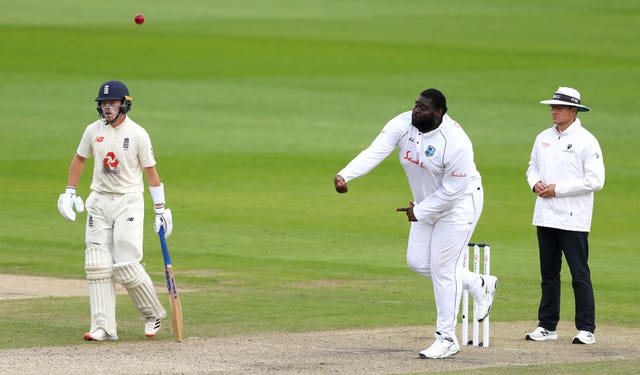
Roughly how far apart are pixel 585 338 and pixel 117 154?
414cm

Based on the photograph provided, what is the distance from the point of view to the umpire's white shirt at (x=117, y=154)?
38.2ft

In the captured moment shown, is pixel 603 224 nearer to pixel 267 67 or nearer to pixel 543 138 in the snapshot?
pixel 543 138

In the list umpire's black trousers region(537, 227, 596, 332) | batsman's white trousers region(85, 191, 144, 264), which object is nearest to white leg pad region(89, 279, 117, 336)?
batsman's white trousers region(85, 191, 144, 264)

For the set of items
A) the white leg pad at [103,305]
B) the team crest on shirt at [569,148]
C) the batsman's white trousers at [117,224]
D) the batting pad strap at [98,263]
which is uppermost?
the team crest on shirt at [569,148]

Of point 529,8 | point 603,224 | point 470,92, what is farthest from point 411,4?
point 603,224

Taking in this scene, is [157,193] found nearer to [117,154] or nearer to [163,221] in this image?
[163,221]

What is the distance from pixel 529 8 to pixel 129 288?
49.3 metres

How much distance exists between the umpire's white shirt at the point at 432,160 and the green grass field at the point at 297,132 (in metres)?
2.10

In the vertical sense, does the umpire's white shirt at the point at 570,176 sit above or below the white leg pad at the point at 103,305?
above

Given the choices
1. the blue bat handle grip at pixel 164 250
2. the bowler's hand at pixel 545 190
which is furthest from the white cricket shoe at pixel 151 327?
the bowler's hand at pixel 545 190

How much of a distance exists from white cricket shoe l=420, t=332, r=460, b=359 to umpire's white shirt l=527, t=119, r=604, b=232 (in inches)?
63.7

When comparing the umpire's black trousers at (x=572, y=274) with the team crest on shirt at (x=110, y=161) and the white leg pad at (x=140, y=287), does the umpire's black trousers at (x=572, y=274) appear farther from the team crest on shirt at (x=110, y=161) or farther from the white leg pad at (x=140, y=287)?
the team crest on shirt at (x=110, y=161)

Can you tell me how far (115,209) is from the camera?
11.7 metres

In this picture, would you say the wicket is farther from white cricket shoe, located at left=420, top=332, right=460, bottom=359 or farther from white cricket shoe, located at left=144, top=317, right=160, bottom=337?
white cricket shoe, located at left=144, top=317, right=160, bottom=337
